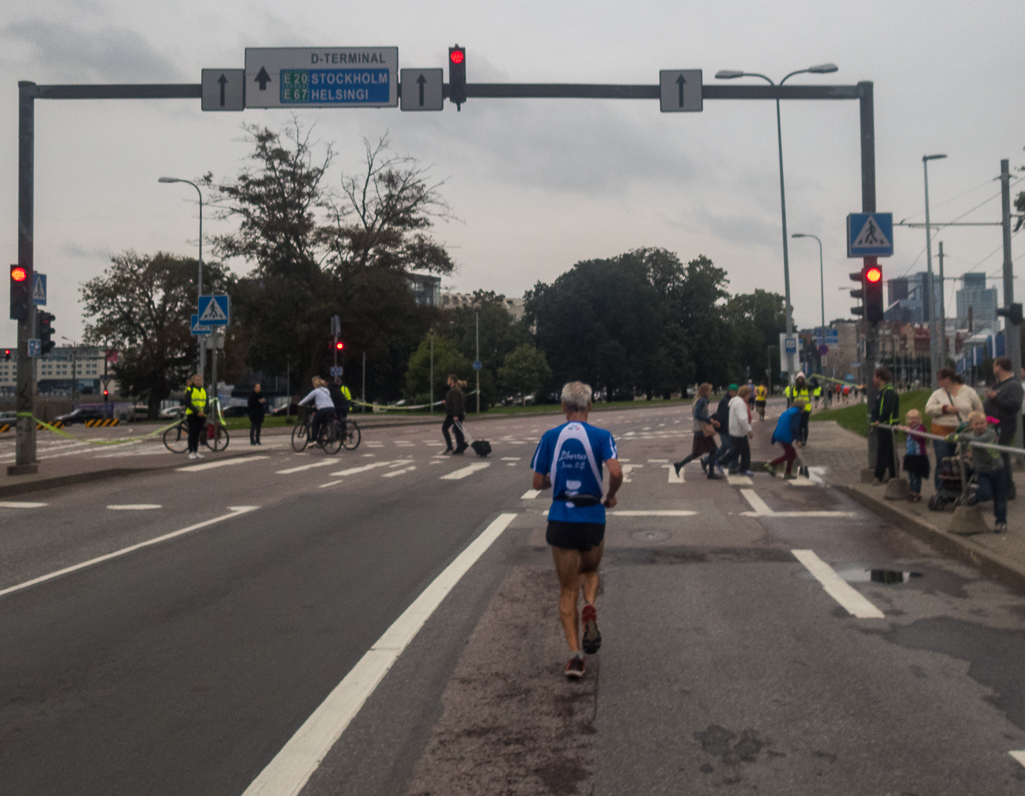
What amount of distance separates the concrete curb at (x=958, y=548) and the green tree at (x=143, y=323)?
6323 cm

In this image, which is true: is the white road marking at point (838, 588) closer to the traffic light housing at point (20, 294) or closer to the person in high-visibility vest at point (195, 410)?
the traffic light housing at point (20, 294)

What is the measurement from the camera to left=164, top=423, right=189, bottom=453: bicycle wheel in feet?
76.0

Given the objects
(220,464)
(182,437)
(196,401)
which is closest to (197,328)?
(182,437)

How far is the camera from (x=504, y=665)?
555cm

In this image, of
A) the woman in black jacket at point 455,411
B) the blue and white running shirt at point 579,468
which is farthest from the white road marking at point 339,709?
the woman in black jacket at point 455,411

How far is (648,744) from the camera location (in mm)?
4262

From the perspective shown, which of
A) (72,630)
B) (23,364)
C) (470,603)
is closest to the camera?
(72,630)

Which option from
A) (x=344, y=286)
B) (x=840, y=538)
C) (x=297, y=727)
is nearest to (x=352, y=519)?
(x=840, y=538)

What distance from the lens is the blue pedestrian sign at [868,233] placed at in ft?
48.9

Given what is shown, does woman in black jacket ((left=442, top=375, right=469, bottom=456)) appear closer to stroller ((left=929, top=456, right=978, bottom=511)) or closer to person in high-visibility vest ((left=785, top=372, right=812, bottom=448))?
person in high-visibility vest ((left=785, top=372, right=812, bottom=448))

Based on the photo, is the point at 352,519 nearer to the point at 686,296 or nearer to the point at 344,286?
the point at 344,286

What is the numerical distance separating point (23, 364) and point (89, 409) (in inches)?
2348

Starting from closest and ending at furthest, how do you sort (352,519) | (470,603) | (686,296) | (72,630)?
(72,630), (470,603), (352,519), (686,296)

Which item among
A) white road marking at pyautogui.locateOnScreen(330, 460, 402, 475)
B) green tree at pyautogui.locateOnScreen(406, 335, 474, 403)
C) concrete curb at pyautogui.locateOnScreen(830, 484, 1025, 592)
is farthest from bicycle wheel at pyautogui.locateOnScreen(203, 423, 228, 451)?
green tree at pyautogui.locateOnScreen(406, 335, 474, 403)
